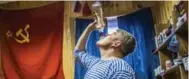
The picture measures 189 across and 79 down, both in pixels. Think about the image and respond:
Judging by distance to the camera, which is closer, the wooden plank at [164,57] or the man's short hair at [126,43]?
the man's short hair at [126,43]

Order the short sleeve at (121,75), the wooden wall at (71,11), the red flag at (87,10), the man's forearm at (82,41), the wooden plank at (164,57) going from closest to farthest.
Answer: the short sleeve at (121,75)
the man's forearm at (82,41)
the wooden plank at (164,57)
the red flag at (87,10)
the wooden wall at (71,11)

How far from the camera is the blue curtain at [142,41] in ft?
10.2

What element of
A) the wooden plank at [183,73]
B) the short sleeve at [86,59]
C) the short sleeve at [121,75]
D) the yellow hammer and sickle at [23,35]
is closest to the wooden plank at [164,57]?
the wooden plank at [183,73]

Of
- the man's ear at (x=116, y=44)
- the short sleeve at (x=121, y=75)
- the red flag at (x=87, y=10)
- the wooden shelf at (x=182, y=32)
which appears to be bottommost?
the short sleeve at (x=121, y=75)

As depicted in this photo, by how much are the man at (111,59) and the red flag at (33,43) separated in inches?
47.9

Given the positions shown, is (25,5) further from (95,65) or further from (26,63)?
(95,65)

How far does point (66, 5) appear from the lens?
335 centimetres

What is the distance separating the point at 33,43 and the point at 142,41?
1184 millimetres

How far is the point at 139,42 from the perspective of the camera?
319 cm

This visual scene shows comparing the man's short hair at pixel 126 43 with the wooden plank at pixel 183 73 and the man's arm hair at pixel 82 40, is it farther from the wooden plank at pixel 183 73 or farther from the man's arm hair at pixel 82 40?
the wooden plank at pixel 183 73

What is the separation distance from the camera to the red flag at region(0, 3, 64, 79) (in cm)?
305

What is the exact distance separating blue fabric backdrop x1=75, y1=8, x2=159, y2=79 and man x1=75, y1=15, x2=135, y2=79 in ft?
3.82

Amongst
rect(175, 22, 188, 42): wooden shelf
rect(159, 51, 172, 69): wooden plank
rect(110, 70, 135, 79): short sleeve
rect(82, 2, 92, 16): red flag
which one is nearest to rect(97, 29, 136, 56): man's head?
rect(110, 70, 135, 79): short sleeve

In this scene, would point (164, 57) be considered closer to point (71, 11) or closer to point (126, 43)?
point (126, 43)
